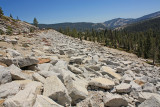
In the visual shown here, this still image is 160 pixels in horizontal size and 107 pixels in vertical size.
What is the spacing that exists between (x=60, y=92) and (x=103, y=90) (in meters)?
2.35

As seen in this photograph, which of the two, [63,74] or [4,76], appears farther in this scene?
[63,74]

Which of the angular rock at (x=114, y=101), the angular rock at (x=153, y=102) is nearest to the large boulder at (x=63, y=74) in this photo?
the angular rock at (x=114, y=101)

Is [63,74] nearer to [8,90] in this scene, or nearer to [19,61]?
[8,90]

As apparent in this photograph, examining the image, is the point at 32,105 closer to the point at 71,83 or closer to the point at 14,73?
the point at 71,83

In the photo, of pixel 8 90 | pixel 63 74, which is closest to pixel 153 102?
pixel 63 74

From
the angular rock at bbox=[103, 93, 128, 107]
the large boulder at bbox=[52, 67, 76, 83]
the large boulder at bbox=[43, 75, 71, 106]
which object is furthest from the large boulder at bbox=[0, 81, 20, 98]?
the angular rock at bbox=[103, 93, 128, 107]

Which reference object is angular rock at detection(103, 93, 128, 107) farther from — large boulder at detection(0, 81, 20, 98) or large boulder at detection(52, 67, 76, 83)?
large boulder at detection(0, 81, 20, 98)

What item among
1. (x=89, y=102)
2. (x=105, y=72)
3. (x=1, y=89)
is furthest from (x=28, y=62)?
(x=105, y=72)

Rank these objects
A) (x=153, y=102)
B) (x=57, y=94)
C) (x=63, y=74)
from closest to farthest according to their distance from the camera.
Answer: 1. (x=57, y=94)
2. (x=153, y=102)
3. (x=63, y=74)

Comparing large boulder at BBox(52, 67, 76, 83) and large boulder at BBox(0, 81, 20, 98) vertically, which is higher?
large boulder at BBox(0, 81, 20, 98)

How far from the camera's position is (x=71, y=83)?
4102 millimetres

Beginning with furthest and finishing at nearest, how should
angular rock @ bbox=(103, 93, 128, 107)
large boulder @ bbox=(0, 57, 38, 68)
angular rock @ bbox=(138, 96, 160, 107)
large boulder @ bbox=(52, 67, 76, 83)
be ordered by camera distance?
large boulder @ bbox=(0, 57, 38, 68), large boulder @ bbox=(52, 67, 76, 83), angular rock @ bbox=(103, 93, 128, 107), angular rock @ bbox=(138, 96, 160, 107)

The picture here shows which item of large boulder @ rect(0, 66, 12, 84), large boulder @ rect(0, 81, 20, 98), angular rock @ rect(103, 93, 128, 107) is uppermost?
large boulder @ rect(0, 66, 12, 84)

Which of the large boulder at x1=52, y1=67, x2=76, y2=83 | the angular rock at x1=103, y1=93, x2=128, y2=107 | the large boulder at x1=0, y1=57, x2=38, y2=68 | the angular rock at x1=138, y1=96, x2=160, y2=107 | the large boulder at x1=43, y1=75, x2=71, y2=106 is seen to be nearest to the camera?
the large boulder at x1=43, y1=75, x2=71, y2=106
